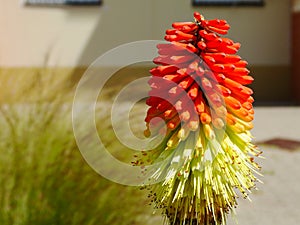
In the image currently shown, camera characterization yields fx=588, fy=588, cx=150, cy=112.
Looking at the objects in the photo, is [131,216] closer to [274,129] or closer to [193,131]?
[193,131]

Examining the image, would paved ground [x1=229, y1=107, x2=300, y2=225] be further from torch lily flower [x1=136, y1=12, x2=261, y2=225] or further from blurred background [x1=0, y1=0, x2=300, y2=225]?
torch lily flower [x1=136, y1=12, x2=261, y2=225]

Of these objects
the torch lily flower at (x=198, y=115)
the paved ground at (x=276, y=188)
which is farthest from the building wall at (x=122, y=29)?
the torch lily flower at (x=198, y=115)

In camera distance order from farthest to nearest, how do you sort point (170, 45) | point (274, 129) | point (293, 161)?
point (274, 129)
point (293, 161)
point (170, 45)

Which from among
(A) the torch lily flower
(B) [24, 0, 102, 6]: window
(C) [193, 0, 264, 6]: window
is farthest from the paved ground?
(B) [24, 0, 102, 6]: window

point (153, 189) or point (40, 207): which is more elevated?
point (153, 189)

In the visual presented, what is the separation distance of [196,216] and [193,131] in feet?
0.66

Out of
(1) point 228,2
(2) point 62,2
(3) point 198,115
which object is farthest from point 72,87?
(1) point 228,2

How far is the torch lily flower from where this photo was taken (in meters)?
1.37

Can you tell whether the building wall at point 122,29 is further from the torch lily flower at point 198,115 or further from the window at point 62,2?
the torch lily flower at point 198,115

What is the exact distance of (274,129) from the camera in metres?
10.3

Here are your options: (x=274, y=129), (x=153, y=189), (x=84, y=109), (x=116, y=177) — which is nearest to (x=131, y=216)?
(x=116, y=177)

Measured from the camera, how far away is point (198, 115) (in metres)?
1.38

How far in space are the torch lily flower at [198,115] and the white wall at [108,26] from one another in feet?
42.7

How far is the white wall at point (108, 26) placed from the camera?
14406 millimetres
